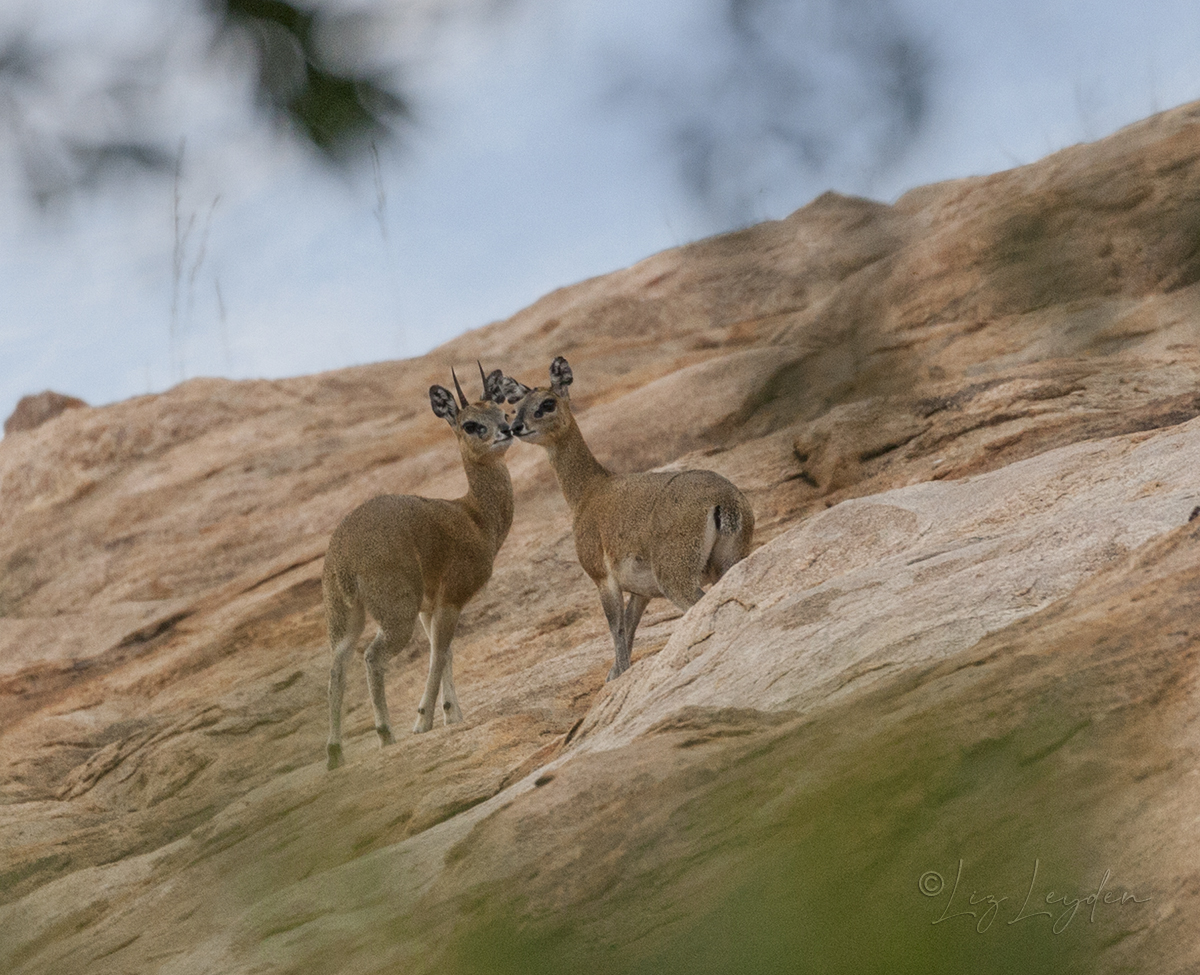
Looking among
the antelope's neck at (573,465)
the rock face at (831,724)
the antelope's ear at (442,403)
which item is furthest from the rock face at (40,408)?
the antelope's neck at (573,465)

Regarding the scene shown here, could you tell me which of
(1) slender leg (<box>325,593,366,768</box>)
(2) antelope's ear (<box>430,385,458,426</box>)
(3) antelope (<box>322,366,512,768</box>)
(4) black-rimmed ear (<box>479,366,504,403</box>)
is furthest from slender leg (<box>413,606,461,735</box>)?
(4) black-rimmed ear (<box>479,366,504,403</box>)

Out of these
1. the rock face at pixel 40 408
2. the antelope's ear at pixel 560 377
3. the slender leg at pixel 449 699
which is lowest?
the slender leg at pixel 449 699

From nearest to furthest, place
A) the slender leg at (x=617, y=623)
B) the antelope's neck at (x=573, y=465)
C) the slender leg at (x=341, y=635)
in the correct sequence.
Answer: the slender leg at (x=341, y=635)
the slender leg at (x=617, y=623)
the antelope's neck at (x=573, y=465)

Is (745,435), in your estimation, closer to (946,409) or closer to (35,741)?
(946,409)

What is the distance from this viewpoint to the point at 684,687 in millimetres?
6676

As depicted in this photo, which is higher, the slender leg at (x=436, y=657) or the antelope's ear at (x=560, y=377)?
the antelope's ear at (x=560, y=377)

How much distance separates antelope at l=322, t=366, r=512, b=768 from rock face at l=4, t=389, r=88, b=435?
15.9 meters

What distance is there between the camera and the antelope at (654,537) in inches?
405

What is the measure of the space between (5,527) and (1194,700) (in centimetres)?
2224

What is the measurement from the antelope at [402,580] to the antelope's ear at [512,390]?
52.1 inches

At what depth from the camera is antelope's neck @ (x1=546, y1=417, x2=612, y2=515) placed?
12469 millimetres

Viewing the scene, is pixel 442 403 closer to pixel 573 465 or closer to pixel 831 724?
pixel 573 465

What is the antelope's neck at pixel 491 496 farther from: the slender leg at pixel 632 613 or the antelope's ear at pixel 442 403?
the slender leg at pixel 632 613

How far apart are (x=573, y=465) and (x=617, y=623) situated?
2220 millimetres
